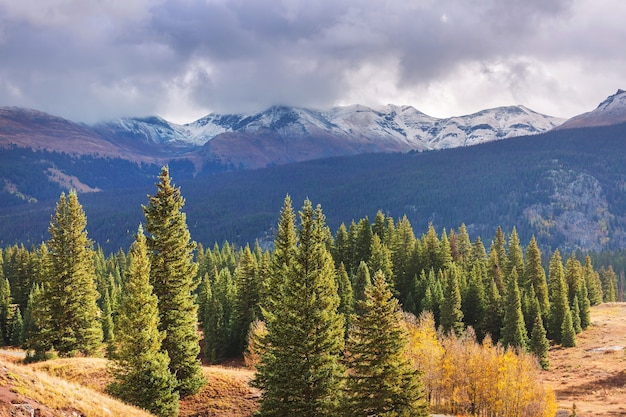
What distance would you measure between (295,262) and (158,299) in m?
9.90

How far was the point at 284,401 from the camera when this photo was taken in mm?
35250

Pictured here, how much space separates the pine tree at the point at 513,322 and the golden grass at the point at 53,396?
69093 mm

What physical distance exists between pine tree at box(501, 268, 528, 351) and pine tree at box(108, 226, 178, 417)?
6288cm

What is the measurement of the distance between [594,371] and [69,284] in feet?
244

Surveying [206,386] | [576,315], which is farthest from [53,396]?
[576,315]

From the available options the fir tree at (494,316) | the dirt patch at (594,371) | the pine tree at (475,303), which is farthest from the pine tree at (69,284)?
the fir tree at (494,316)

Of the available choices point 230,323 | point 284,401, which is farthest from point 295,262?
point 230,323

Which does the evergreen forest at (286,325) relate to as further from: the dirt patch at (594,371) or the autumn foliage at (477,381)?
the dirt patch at (594,371)

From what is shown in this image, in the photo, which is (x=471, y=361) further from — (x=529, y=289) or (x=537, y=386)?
(x=529, y=289)

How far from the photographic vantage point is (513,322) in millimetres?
83438

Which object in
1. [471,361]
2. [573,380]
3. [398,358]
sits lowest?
[573,380]

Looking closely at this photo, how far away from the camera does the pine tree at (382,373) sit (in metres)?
32.2

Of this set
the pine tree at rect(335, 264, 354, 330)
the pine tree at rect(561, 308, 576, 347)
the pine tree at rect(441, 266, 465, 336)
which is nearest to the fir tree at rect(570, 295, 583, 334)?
the pine tree at rect(561, 308, 576, 347)

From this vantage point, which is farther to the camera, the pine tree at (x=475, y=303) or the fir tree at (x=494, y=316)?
the pine tree at (x=475, y=303)
